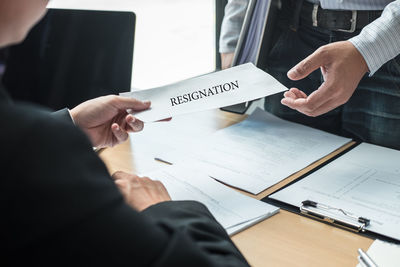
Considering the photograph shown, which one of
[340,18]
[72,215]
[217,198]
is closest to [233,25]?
[340,18]

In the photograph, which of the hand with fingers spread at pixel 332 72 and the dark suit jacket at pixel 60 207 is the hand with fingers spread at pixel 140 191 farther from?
the hand with fingers spread at pixel 332 72

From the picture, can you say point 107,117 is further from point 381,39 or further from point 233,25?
point 381,39

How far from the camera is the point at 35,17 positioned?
58 centimetres

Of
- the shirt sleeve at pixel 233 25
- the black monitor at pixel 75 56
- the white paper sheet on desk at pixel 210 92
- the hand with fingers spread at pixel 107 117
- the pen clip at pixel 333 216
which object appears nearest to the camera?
the pen clip at pixel 333 216

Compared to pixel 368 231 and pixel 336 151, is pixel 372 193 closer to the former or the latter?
pixel 368 231

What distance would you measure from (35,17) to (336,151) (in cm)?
91

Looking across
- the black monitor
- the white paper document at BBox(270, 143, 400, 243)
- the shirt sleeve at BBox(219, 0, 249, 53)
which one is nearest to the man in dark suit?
the white paper document at BBox(270, 143, 400, 243)

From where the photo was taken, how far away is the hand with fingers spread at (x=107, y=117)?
1204mm

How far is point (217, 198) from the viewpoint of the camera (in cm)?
105

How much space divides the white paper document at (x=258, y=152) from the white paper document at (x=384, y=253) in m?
0.29

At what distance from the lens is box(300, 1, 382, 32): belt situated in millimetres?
1328

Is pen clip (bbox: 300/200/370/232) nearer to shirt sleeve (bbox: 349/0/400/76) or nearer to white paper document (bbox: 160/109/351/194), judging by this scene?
white paper document (bbox: 160/109/351/194)

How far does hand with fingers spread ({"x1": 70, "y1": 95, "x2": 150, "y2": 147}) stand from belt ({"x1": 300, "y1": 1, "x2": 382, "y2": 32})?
22.6 inches

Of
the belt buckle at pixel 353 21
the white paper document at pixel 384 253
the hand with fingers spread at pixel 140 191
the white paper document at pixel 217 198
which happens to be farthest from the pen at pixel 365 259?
the belt buckle at pixel 353 21
